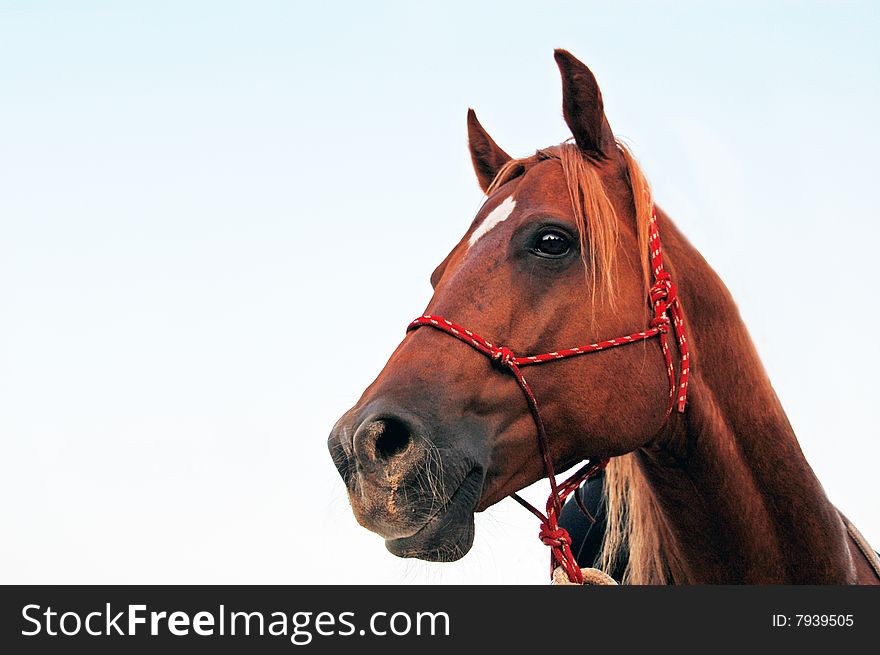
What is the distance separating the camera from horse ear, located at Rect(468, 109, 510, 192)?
180 inches

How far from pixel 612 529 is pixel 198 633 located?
1.99m

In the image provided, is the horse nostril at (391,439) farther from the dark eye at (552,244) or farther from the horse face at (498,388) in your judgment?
the dark eye at (552,244)

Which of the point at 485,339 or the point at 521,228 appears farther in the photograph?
the point at 521,228

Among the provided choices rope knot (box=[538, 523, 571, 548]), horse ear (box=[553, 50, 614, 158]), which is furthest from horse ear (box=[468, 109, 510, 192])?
rope knot (box=[538, 523, 571, 548])

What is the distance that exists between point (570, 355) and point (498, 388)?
0.31 m

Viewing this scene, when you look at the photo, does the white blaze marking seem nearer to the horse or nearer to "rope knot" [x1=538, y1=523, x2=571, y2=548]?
the horse

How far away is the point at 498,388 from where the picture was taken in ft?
10.8

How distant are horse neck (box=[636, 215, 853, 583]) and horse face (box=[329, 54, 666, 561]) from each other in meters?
0.28

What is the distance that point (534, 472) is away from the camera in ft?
11.1

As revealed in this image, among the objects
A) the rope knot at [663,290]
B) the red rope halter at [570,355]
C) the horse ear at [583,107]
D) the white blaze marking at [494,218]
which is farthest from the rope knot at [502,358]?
the horse ear at [583,107]

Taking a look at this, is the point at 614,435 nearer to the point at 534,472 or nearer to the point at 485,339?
the point at 534,472

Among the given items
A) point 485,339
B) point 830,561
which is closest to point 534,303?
point 485,339

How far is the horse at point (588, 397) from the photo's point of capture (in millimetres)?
3078

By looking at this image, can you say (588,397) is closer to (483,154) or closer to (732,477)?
(732,477)
